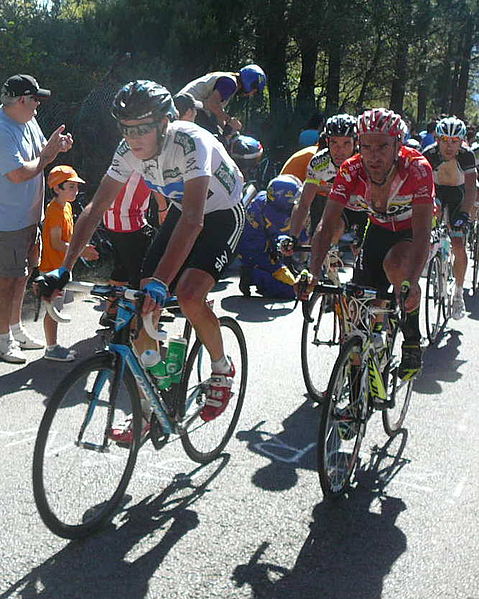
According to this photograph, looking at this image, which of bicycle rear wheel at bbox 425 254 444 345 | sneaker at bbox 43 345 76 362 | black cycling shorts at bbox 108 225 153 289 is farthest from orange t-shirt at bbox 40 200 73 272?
bicycle rear wheel at bbox 425 254 444 345

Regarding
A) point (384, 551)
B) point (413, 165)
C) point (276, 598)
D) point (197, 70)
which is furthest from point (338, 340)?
point (197, 70)

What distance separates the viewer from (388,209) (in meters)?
5.14

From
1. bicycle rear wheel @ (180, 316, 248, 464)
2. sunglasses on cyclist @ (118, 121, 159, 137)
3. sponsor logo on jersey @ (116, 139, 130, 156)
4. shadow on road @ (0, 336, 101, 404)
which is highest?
sunglasses on cyclist @ (118, 121, 159, 137)

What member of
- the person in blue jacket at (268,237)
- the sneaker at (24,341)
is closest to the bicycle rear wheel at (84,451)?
the sneaker at (24,341)

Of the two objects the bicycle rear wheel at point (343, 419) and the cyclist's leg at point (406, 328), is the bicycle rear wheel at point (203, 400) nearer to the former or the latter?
the bicycle rear wheel at point (343, 419)

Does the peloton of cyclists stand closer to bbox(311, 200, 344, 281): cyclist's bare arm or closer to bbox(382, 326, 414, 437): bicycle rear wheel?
bbox(311, 200, 344, 281): cyclist's bare arm

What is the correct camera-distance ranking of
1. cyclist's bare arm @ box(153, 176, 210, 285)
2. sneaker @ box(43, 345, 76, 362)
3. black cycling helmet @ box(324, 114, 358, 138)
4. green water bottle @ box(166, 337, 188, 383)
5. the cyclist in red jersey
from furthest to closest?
sneaker @ box(43, 345, 76, 362) → black cycling helmet @ box(324, 114, 358, 138) → the cyclist in red jersey → green water bottle @ box(166, 337, 188, 383) → cyclist's bare arm @ box(153, 176, 210, 285)

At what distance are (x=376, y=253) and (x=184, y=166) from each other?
1.83m

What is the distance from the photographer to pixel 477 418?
5.74 metres

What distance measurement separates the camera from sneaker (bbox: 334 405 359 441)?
4.28 metres

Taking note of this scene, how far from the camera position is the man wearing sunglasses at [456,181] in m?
8.20

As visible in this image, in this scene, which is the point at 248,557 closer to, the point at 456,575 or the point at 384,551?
the point at 384,551

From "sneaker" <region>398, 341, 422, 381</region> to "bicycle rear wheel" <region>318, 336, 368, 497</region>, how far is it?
63cm

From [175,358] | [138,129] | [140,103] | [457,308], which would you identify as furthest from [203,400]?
[457,308]
